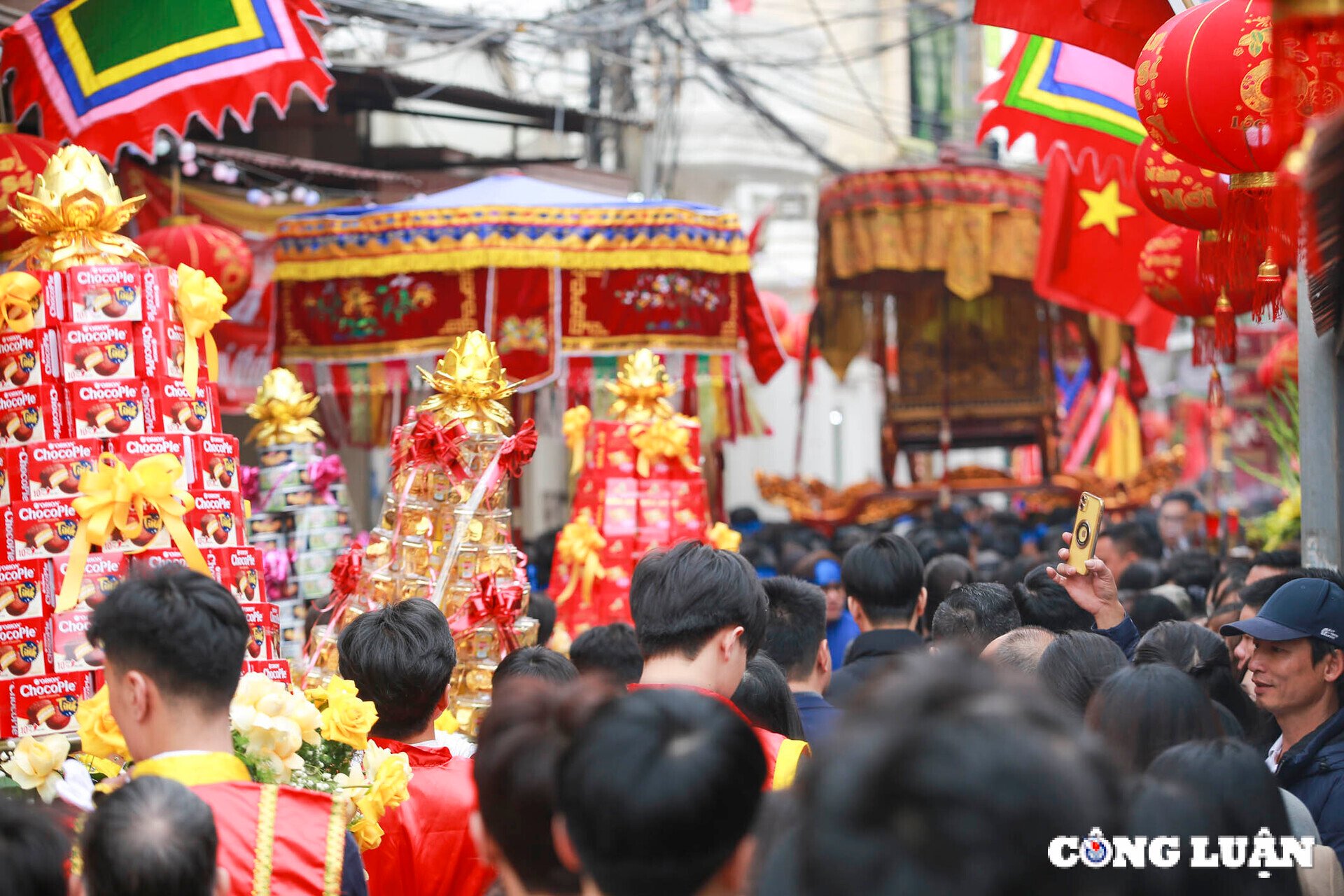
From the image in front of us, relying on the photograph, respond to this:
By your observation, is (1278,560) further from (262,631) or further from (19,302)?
(19,302)

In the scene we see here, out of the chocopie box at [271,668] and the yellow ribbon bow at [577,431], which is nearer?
the chocopie box at [271,668]

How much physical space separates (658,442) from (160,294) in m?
3.36

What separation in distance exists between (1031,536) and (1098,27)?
6706mm

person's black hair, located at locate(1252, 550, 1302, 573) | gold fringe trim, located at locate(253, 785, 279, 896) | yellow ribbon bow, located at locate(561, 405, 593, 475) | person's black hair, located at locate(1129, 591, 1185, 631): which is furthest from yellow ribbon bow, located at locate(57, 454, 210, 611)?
person's black hair, located at locate(1252, 550, 1302, 573)

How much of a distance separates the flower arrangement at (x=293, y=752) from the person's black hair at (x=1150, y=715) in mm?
1354

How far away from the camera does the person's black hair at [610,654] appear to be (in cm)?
480

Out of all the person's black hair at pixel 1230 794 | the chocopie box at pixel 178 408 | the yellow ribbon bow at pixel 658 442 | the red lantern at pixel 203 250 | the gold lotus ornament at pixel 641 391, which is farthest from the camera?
the red lantern at pixel 203 250

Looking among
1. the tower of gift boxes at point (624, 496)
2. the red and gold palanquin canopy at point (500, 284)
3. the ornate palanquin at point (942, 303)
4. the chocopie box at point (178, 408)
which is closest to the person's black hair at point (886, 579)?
the tower of gift boxes at point (624, 496)

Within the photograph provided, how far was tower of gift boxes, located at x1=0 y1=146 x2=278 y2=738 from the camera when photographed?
3.69m

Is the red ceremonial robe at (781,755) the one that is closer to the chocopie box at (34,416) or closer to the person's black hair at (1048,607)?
the person's black hair at (1048,607)

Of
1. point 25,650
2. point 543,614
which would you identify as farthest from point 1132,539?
point 25,650

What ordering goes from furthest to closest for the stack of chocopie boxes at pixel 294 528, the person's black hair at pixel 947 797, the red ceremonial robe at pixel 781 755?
the stack of chocopie boxes at pixel 294 528, the red ceremonial robe at pixel 781 755, the person's black hair at pixel 947 797

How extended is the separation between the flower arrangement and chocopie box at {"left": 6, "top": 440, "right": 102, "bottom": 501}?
0.81 meters

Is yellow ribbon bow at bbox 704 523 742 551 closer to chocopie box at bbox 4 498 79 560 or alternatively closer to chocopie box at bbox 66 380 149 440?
chocopie box at bbox 66 380 149 440
